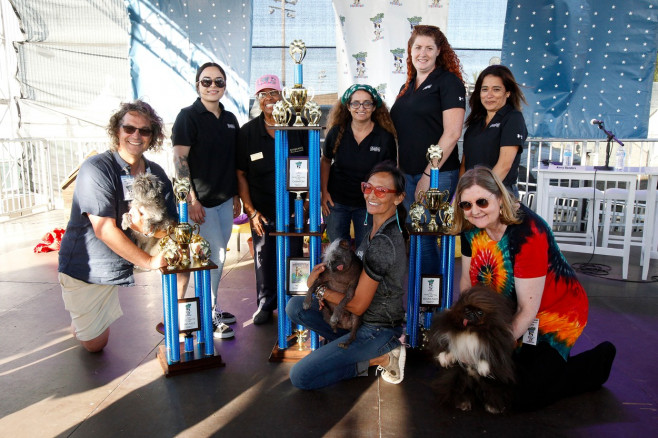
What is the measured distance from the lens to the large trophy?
99.0 inches

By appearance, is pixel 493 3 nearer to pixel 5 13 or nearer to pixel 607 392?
pixel 607 392

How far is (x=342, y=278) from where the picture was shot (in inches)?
89.4

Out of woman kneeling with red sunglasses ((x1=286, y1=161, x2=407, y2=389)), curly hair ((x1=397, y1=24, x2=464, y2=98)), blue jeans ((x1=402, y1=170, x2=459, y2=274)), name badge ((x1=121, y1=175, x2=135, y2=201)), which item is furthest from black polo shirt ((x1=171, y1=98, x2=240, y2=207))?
curly hair ((x1=397, y1=24, x2=464, y2=98))

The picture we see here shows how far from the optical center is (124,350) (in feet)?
9.24

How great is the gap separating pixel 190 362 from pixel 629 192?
12.8 ft

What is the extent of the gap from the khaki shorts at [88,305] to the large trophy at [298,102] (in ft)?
4.75

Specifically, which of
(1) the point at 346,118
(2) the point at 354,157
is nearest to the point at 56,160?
(1) the point at 346,118

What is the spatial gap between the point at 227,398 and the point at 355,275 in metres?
0.86

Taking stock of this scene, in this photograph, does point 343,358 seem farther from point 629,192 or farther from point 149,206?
point 629,192

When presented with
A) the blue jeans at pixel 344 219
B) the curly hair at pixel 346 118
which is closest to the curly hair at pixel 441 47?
the curly hair at pixel 346 118

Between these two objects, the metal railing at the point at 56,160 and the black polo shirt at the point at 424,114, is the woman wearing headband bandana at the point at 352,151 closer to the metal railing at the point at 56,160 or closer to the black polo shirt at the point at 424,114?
the black polo shirt at the point at 424,114

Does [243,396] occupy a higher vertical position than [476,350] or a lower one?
lower

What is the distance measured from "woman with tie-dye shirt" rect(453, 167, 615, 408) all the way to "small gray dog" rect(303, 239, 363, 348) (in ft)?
1.90

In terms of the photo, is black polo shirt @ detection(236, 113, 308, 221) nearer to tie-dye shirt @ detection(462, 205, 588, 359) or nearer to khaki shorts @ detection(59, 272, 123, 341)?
khaki shorts @ detection(59, 272, 123, 341)
